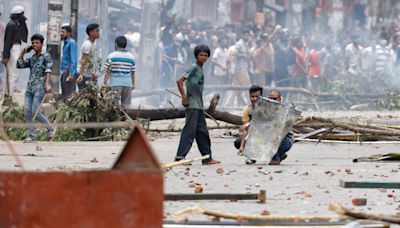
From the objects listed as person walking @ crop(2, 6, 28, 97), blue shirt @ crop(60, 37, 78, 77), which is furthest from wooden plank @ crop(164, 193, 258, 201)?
person walking @ crop(2, 6, 28, 97)

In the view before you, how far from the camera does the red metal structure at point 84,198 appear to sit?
6.24 metres

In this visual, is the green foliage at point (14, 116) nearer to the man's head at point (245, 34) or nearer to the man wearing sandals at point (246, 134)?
the man wearing sandals at point (246, 134)

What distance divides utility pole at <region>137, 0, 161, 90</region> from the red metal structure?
25.7 meters

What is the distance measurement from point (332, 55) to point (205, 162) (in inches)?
921

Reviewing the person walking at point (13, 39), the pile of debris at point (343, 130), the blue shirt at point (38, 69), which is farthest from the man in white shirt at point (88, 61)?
the pile of debris at point (343, 130)

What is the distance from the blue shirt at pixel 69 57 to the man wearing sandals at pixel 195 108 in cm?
534

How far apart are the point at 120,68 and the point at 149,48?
47.4ft

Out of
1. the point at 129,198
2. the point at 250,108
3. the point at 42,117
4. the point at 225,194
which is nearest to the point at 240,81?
the point at 42,117

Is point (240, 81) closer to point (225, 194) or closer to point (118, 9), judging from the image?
point (118, 9)

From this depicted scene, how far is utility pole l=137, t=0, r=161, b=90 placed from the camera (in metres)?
32.3

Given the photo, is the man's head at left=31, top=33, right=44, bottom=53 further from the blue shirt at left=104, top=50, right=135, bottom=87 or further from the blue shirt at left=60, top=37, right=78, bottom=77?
the blue shirt at left=60, top=37, right=78, bottom=77

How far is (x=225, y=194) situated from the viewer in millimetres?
9883

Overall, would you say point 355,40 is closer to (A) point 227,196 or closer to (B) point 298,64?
(B) point 298,64

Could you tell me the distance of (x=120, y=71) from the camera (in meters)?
18.0
